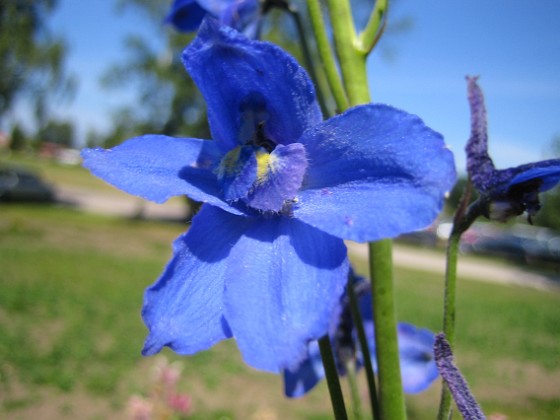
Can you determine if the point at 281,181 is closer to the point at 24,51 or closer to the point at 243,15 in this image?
the point at 243,15

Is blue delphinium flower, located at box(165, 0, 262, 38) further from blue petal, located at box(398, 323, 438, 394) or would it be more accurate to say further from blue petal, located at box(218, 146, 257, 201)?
blue petal, located at box(398, 323, 438, 394)

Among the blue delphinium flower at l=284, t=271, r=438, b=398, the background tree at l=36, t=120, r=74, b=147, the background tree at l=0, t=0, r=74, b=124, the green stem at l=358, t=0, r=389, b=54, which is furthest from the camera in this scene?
the background tree at l=36, t=120, r=74, b=147

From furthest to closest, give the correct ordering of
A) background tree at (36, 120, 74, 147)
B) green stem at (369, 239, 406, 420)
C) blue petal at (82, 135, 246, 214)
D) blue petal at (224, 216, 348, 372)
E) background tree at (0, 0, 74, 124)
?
background tree at (36, 120, 74, 147) < background tree at (0, 0, 74, 124) < green stem at (369, 239, 406, 420) < blue petal at (82, 135, 246, 214) < blue petal at (224, 216, 348, 372)

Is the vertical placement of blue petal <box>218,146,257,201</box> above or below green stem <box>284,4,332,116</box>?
below

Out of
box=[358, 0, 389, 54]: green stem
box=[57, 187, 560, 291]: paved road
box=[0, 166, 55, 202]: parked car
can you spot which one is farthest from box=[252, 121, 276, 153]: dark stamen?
box=[0, 166, 55, 202]: parked car

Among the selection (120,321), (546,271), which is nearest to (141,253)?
(120,321)

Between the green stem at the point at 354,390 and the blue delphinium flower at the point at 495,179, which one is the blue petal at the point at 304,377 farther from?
the blue delphinium flower at the point at 495,179

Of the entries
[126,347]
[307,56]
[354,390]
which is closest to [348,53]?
[307,56]
